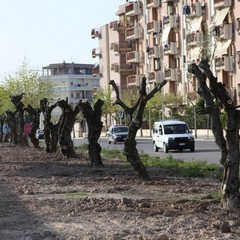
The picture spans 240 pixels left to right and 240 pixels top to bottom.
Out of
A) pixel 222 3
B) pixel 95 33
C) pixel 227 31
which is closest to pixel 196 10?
pixel 222 3

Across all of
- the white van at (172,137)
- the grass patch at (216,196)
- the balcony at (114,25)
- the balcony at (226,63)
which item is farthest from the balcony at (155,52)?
the grass patch at (216,196)

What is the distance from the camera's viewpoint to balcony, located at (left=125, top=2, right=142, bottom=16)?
4092 inches

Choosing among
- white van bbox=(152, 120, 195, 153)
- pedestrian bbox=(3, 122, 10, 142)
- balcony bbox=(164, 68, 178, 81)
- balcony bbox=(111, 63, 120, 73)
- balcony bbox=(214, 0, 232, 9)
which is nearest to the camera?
white van bbox=(152, 120, 195, 153)

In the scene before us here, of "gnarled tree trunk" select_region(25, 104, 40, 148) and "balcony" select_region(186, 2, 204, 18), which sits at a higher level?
"balcony" select_region(186, 2, 204, 18)

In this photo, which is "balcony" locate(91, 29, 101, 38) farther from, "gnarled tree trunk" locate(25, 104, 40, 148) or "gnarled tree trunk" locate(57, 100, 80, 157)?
"gnarled tree trunk" locate(57, 100, 80, 157)

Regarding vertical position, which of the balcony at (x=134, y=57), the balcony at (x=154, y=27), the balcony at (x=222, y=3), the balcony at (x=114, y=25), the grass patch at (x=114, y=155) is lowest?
the grass patch at (x=114, y=155)

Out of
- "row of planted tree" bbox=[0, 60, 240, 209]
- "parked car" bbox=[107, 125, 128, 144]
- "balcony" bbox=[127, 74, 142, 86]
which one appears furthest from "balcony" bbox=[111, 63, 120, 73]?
"row of planted tree" bbox=[0, 60, 240, 209]

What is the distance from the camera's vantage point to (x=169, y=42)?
91375 mm

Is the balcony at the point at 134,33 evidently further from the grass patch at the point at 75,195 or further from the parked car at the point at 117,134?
the grass patch at the point at 75,195

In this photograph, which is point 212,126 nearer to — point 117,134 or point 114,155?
point 114,155

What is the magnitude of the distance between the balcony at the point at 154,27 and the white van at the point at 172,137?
48120 mm

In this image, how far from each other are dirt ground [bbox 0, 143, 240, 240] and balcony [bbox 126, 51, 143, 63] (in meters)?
83.8

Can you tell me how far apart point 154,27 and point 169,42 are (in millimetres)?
6520

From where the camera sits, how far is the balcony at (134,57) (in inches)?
4149
